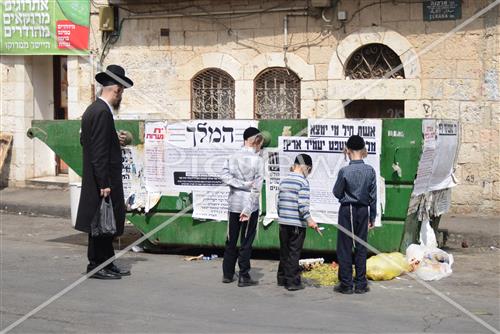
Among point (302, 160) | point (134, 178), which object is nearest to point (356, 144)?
point (302, 160)

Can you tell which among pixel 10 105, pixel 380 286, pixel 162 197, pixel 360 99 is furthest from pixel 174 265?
pixel 10 105

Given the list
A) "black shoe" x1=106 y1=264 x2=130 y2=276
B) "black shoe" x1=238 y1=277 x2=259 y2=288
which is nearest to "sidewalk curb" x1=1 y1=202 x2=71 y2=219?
"black shoe" x1=106 y1=264 x2=130 y2=276

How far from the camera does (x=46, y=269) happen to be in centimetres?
929

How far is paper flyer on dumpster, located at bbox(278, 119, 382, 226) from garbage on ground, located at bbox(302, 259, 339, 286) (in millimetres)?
505

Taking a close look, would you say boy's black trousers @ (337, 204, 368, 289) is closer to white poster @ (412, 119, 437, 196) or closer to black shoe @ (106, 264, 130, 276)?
white poster @ (412, 119, 437, 196)

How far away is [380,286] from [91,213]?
2.96m

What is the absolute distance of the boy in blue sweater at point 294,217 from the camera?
8250mm

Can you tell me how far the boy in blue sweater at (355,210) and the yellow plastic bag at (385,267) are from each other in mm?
512

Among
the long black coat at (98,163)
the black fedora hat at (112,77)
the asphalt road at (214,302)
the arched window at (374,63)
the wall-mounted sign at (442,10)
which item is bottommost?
the asphalt road at (214,302)

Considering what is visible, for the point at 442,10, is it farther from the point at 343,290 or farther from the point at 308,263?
the point at 343,290

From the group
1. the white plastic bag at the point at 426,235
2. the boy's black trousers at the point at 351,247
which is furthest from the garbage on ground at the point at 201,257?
the white plastic bag at the point at 426,235

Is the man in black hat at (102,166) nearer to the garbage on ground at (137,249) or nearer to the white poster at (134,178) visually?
the white poster at (134,178)

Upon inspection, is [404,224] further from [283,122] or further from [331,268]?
[283,122]

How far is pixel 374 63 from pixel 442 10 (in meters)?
1.44
